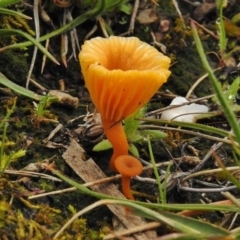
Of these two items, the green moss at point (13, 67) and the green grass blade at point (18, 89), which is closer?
the green grass blade at point (18, 89)

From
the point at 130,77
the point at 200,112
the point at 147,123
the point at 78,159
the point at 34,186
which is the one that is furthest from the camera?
the point at 200,112

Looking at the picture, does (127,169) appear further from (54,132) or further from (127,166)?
(54,132)

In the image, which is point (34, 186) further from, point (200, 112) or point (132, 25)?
point (132, 25)

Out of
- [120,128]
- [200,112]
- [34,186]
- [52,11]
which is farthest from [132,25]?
[34,186]

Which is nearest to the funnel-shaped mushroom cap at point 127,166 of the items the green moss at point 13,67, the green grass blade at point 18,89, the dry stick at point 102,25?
the green grass blade at point 18,89

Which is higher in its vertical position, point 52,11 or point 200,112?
point 52,11

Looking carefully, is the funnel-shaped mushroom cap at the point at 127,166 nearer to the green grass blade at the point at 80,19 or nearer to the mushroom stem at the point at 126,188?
the mushroom stem at the point at 126,188
